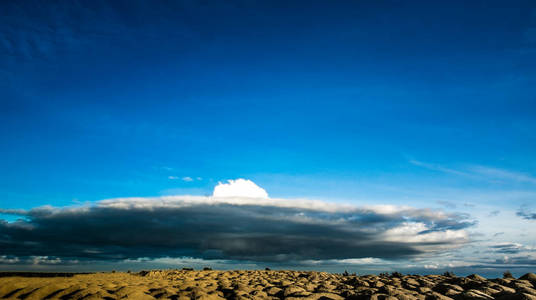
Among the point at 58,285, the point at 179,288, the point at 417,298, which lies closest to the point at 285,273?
the point at 179,288

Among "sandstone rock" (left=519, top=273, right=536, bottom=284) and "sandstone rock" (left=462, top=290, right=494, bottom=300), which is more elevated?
"sandstone rock" (left=519, top=273, right=536, bottom=284)

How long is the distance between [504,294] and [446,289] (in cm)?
303

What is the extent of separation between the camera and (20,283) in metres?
20.9

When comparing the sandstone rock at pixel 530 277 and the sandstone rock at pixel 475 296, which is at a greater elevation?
the sandstone rock at pixel 530 277

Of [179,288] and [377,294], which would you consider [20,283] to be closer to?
[179,288]

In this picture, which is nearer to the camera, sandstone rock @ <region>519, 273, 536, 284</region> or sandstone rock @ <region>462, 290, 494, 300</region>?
sandstone rock @ <region>462, 290, 494, 300</region>

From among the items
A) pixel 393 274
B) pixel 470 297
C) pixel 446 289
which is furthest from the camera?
pixel 393 274

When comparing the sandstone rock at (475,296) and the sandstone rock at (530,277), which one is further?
the sandstone rock at (530,277)

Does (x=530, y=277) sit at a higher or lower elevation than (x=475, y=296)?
higher

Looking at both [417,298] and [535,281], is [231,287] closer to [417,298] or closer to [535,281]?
[417,298]

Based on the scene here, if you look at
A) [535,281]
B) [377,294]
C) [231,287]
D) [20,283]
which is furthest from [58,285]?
[535,281]

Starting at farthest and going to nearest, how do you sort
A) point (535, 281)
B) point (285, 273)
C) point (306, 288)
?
point (285, 273) → point (535, 281) → point (306, 288)

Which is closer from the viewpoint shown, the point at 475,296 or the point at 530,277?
the point at 475,296

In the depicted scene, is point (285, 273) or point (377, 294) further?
point (285, 273)
